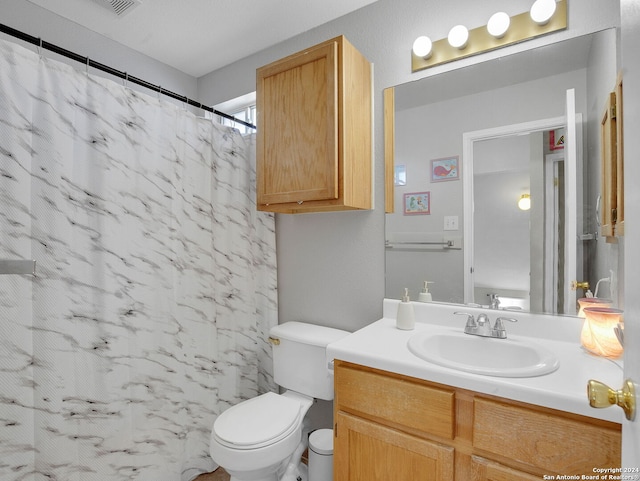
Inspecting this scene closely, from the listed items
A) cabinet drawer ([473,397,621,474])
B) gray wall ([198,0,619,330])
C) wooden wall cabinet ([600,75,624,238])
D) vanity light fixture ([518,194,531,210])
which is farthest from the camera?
gray wall ([198,0,619,330])

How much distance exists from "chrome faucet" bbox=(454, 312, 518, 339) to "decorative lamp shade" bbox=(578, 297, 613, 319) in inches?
8.9

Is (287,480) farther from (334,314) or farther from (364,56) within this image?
(364,56)

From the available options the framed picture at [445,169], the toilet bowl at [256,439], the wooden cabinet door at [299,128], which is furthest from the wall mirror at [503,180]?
the toilet bowl at [256,439]

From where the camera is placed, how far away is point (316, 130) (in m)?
1.60

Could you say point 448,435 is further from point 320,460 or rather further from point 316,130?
point 316,130

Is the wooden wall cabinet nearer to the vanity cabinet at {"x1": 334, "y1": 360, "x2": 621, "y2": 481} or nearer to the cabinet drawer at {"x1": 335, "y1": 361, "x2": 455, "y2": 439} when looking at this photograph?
the vanity cabinet at {"x1": 334, "y1": 360, "x2": 621, "y2": 481}

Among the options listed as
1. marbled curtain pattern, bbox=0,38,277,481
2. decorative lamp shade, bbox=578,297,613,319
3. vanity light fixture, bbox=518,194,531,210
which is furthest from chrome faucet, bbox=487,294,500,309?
marbled curtain pattern, bbox=0,38,277,481

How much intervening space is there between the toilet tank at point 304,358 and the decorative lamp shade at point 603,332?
105 cm

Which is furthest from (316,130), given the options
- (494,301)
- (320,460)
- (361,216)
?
(320,460)

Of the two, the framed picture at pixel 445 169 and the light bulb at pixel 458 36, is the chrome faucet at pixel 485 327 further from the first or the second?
the light bulb at pixel 458 36

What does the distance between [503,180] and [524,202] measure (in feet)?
0.42

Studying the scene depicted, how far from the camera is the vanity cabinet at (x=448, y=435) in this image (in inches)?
35.4

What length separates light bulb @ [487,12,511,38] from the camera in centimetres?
145

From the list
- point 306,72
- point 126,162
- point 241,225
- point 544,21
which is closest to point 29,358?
point 126,162
